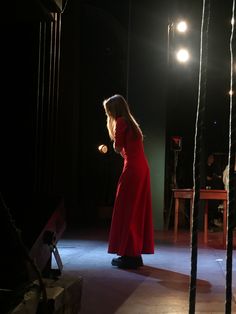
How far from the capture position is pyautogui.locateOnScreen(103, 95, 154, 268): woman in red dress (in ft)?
11.1

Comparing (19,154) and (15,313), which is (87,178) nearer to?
(19,154)

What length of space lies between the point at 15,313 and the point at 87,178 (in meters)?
7.09

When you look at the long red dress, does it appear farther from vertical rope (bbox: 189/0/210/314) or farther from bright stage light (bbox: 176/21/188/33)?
bright stage light (bbox: 176/21/188/33)

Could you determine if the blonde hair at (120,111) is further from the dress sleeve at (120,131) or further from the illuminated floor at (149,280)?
the illuminated floor at (149,280)

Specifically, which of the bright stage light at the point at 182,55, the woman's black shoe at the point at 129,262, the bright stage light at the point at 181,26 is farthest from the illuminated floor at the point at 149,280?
the bright stage light at the point at 181,26

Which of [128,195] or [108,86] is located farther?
[108,86]

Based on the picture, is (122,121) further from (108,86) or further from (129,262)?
(108,86)

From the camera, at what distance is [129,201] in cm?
340

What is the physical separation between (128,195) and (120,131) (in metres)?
0.49

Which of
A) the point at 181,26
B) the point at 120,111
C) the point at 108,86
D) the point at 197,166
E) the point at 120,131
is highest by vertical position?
the point at 181,26

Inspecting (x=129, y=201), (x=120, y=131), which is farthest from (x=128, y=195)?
(x=120, y=131)

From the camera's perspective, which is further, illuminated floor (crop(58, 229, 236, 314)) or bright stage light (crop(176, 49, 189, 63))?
bright stage light (crop(176, 49, 189, 63))

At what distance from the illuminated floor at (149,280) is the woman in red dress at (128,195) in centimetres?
15

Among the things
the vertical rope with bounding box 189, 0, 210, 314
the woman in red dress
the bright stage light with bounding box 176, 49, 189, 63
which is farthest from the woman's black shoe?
the bright stage light with bounding box 176, 49, 189, 63
